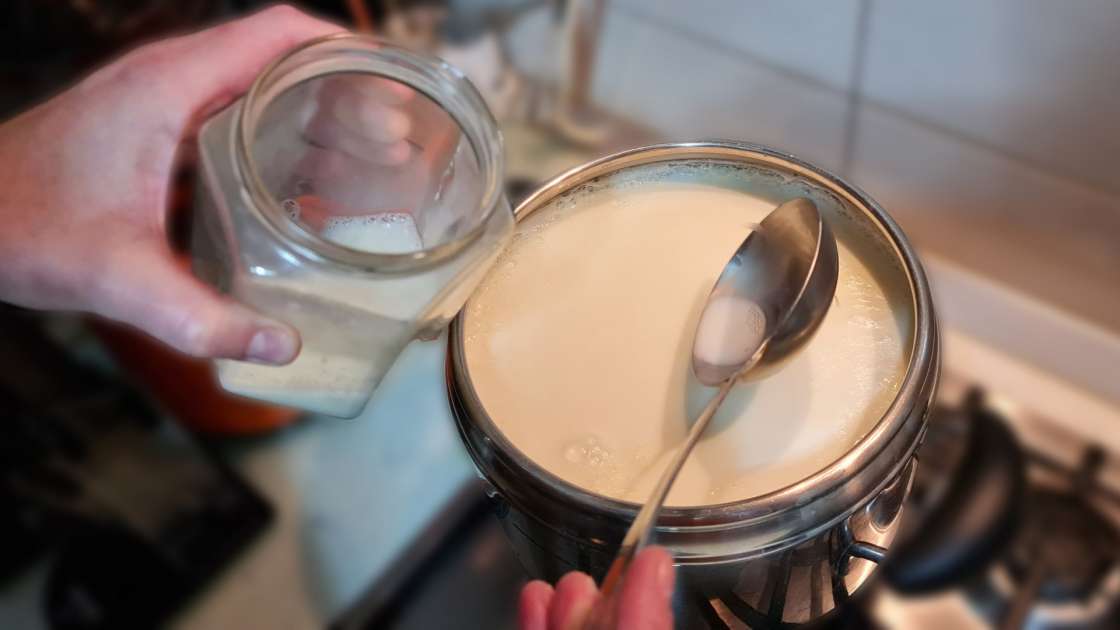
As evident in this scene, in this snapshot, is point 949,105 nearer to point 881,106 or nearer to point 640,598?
point 881,106

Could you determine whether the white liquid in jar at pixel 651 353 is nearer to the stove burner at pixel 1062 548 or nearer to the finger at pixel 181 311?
the finger at pixel 181 311

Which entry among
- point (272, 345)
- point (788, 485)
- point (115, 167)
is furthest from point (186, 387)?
point (788, 485)

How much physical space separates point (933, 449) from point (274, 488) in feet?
2.05

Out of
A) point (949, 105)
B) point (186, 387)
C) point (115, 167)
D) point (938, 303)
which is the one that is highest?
point (949, 105)

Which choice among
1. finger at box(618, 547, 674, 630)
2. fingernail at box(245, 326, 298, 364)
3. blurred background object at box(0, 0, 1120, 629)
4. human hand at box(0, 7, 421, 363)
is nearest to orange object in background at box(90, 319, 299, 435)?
blurred background object at box(0, 0, 1120, 629)

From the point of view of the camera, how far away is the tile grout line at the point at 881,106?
671 millimetres

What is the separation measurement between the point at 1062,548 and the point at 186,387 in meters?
0.78

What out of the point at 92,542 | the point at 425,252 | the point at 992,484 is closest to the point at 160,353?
the point at 92,542

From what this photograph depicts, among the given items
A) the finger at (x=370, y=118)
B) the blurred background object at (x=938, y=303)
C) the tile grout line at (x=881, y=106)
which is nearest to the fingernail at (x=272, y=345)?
the finger at (x=370, y=118)

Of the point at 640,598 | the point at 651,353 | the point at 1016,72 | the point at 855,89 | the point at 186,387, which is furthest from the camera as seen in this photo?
the point at 186,387

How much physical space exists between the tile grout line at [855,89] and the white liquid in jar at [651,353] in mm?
315

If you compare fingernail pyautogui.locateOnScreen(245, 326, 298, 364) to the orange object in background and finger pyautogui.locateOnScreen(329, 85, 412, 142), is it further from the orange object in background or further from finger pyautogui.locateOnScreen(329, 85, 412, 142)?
the orange object in background

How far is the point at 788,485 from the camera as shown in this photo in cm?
30

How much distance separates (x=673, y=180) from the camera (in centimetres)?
44
